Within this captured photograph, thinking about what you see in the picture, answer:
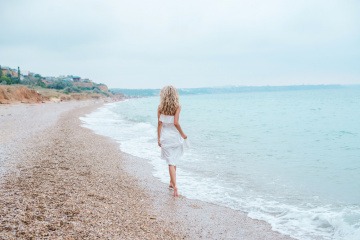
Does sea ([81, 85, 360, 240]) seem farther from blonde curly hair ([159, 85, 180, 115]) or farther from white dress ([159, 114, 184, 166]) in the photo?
blonde curly hair ([159, 85, 180, 115])

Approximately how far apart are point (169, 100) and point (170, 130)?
2.19 feet

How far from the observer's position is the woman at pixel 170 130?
6.47 metres

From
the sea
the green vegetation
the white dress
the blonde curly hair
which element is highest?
the green vegetation

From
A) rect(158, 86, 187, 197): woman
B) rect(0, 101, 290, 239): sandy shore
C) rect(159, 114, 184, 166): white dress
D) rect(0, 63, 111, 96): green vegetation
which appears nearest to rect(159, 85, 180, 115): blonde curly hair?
rect(158, 86, 187, 197): woman

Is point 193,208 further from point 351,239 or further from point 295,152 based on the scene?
point 295,152

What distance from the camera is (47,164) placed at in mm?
8016

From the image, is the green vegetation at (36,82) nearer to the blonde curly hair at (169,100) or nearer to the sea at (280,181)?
the sea at (280,181)

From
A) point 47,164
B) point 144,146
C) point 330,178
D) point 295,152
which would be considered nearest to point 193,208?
point 47,164

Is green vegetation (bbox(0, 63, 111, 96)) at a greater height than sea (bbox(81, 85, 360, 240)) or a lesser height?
greater

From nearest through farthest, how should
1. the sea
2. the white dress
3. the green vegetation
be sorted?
the sea
the white dress
the green vegetation

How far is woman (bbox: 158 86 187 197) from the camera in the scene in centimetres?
647

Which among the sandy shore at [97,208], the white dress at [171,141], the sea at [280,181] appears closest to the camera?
the sandy shore at [97,208]

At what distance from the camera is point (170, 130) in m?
6.75

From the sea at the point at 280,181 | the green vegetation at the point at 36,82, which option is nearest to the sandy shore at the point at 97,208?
the sea at the point at 280,181
